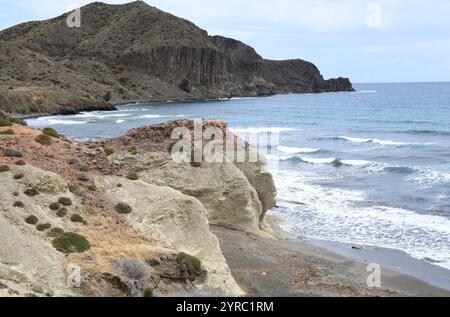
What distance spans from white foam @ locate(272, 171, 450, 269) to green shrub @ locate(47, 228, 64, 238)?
1307cm

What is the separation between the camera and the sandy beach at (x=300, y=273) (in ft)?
55.5

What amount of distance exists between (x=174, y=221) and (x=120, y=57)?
15192 cm

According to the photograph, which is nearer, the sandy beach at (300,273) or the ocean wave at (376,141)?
the sandy beach at (300,273)

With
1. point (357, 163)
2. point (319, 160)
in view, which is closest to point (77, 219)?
point (357, 163)

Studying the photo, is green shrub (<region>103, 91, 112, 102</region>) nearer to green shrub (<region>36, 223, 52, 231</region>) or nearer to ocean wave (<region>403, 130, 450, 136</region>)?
ocean wave (<region>403, 130, 450, 136</region>)

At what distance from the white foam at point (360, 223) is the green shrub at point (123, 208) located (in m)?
10.5

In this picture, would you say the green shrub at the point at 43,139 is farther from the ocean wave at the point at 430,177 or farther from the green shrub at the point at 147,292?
the ocean wave at the point at 430,177

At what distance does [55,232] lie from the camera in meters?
15.0

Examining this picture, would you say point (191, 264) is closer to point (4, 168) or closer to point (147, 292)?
point (147, 292)

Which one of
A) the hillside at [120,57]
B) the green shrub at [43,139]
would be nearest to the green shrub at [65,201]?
the green shrub at [43,139]

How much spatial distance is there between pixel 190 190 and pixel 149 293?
8.73m

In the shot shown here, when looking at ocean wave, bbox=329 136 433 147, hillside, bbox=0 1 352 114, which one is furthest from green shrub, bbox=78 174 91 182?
hillside, bbox=0 1 352 114

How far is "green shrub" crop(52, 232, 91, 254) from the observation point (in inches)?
567
